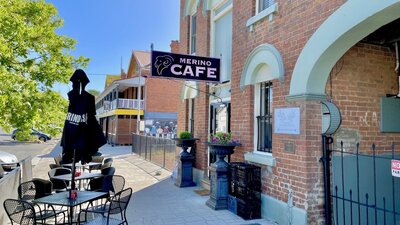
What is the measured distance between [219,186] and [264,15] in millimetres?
3907

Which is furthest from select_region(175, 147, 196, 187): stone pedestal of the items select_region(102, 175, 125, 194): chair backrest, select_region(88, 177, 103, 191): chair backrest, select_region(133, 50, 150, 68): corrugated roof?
select_region(133, 50, 150, 68): corrugated roof

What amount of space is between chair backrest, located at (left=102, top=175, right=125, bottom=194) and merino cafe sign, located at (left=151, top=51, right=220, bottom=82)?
2593mm

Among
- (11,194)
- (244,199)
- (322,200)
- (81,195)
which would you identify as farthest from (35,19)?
(322,200)

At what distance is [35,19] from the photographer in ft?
28.1

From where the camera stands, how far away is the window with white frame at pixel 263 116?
21.5 feet

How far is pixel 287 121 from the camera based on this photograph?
5.60m

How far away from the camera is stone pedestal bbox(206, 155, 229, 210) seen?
22.4 ft

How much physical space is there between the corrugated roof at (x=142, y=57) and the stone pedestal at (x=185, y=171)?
1991 cm

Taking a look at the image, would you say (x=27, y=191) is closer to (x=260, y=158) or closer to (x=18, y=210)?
(x=18, y=210)

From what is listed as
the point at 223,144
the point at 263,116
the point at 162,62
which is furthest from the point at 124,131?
the point at 263,116

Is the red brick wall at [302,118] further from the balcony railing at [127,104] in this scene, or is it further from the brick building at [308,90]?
the balcony railing at [127,104]

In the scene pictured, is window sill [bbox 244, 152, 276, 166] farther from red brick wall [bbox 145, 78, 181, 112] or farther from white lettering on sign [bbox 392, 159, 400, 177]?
red brick wall [bbox 145, 78, 181, 112]

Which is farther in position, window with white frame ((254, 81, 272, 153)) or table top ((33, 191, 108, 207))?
window with white frame ((254, 81, 272, 153))

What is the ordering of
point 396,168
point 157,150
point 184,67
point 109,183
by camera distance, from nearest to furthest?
point 396,168, point 109,183, point 184,67, point 157,150
